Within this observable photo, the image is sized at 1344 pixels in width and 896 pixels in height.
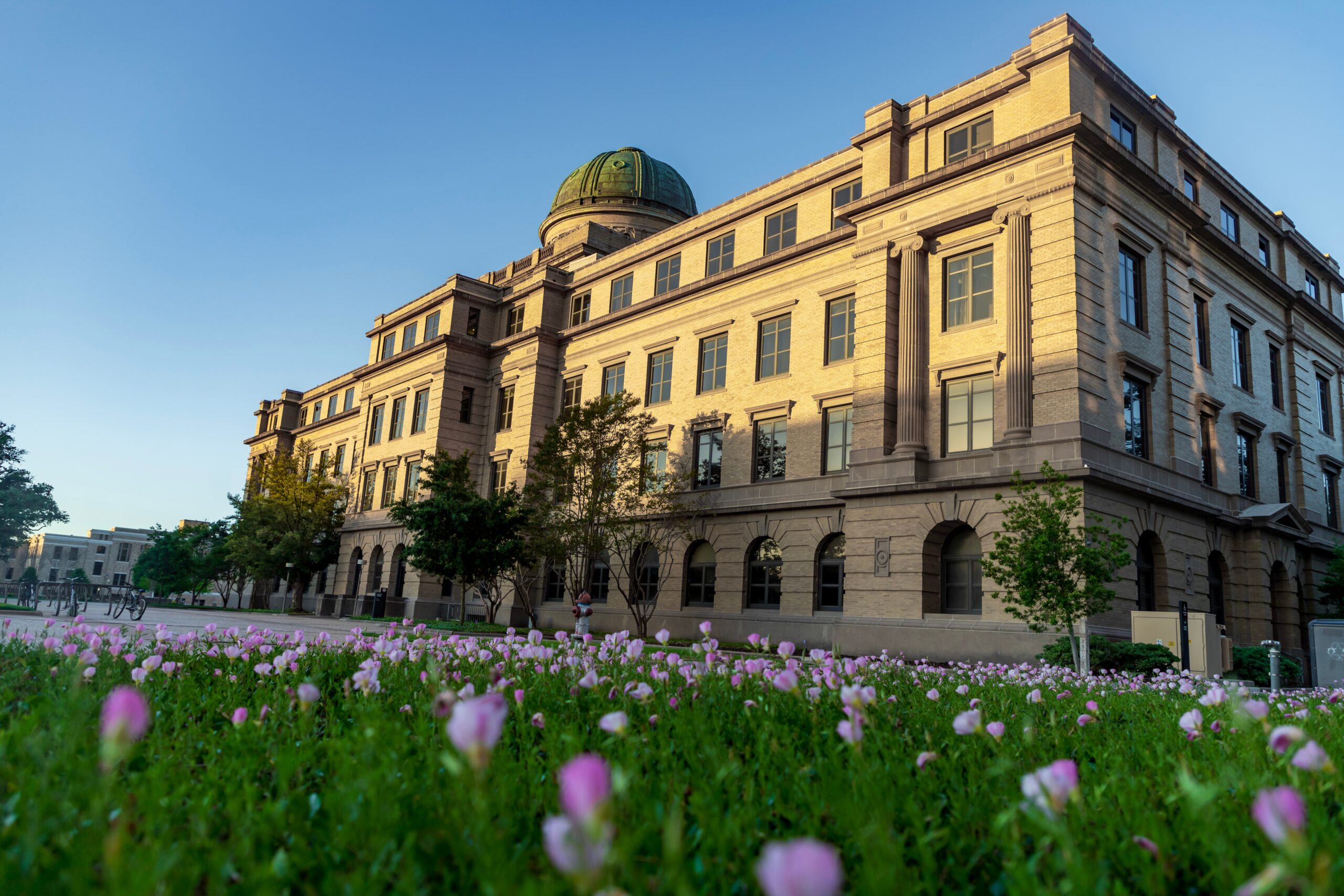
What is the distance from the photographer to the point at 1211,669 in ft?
61.9

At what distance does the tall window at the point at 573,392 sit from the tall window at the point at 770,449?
11235mm

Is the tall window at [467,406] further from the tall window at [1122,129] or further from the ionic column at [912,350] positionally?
the tall window at [1122,129]

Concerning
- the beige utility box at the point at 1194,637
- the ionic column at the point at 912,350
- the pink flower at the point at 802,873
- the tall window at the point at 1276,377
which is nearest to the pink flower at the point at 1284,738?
the pink flower at the point at 802,873

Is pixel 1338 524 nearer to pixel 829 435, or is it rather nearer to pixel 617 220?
pixel 829 435

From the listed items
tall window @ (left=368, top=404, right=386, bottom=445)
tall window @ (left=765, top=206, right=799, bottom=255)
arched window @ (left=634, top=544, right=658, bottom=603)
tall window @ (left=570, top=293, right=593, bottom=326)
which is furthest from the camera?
tall window @ (left=368, top=404, right=386, bottom=445)

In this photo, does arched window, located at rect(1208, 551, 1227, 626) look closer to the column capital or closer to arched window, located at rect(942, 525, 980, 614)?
arched window, located at rect(942, 525, 980, 614)

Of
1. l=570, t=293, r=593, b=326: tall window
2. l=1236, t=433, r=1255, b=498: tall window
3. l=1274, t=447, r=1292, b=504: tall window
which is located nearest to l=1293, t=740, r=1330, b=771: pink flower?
l=1236, t=433, r=1255, b=498: tall window

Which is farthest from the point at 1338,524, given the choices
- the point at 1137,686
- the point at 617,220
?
the point at 617,220

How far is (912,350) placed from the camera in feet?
88.0

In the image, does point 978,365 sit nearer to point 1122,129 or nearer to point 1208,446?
point 1122,129

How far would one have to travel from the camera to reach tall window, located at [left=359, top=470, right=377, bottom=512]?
50000 millimetres

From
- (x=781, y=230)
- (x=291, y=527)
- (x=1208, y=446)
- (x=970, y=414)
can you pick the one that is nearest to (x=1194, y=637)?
(x=970, y=414)

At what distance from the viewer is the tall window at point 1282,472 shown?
32750 millimetres

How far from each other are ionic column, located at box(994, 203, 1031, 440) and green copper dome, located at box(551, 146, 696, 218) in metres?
29.3
